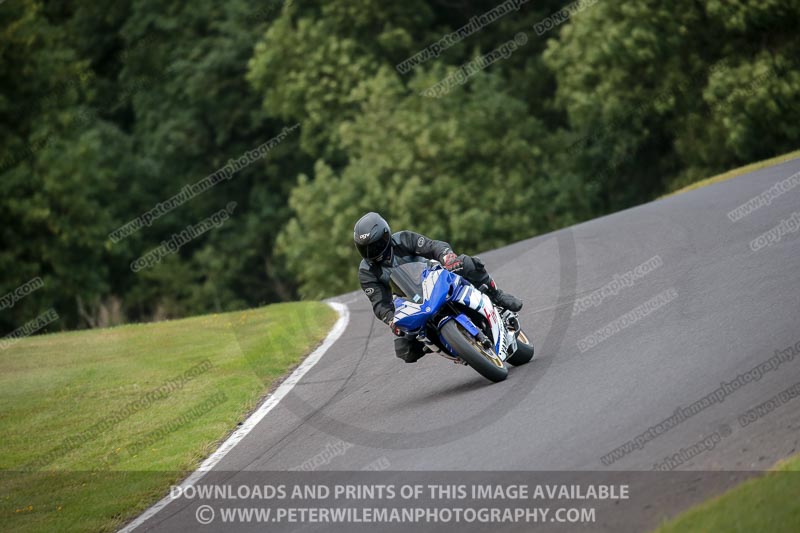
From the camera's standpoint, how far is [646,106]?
3769 cm

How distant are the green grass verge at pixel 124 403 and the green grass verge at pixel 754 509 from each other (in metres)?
4.95

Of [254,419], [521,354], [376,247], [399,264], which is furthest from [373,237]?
[254,419]

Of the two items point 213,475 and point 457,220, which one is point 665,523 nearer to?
point 213,475

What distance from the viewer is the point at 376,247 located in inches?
404

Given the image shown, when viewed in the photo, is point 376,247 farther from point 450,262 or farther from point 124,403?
point 124,403

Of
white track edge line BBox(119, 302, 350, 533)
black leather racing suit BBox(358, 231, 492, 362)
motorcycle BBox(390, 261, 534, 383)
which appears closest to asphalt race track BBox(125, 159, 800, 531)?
white track edge line BBox(119, 302, 350, 533)

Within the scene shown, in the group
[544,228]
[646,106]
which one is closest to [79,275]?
[544,228]

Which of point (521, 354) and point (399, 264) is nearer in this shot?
point (399, 264)

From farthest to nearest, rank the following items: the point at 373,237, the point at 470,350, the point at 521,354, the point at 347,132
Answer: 1. the point at 347,132
2. the point at 521,354
3. the point at 373,237
4. the point at 470,350

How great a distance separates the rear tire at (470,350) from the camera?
995 centimetres

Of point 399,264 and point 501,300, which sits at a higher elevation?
point 399,264

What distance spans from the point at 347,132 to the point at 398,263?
101ft

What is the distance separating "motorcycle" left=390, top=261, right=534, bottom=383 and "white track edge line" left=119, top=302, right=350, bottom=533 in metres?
2.10

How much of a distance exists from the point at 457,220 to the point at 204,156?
59.6ft
